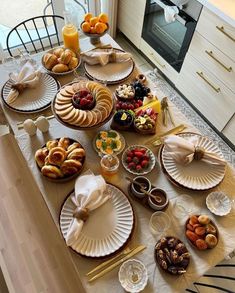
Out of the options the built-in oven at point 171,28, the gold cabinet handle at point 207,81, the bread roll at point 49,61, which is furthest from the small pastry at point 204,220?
the built-in oven at point 171,28

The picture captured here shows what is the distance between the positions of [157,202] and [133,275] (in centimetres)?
28

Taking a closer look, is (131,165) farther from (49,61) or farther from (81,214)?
(49,61)

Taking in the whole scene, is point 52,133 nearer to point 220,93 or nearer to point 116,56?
point 116,56

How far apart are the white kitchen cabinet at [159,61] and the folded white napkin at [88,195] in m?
1.62

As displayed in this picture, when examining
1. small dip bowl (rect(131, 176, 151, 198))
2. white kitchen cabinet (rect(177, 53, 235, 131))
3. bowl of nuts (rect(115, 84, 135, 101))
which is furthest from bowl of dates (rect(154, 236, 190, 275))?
white kitchen cabinet (rect(177, 53, 235, 131))

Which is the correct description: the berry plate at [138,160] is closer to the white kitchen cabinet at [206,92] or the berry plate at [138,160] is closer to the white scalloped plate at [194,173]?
the white scalloped plate at [194,173]

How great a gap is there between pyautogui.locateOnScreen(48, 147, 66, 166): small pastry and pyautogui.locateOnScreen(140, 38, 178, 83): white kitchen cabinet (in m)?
1.60

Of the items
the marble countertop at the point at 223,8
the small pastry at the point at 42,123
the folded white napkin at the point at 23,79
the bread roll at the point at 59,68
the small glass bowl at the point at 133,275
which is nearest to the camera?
the small glass bowl at the point at 133,275

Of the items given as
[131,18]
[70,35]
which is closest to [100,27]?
[70,35]

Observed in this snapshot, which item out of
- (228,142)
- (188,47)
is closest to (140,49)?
(188,47)

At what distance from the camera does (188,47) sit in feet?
6.91

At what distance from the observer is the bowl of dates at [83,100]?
114cm

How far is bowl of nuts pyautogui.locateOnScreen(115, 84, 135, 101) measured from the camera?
1341 mm

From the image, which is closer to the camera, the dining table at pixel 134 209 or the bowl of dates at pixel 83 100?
the dining table at pixel 134 209
